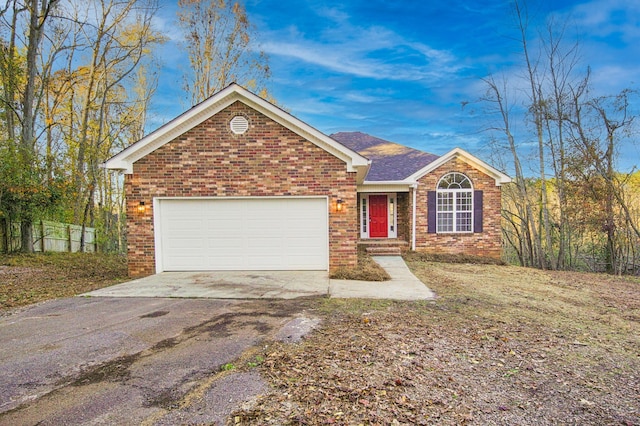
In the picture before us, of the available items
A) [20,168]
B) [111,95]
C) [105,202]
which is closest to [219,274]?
[20,168]

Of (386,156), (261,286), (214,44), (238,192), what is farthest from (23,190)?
(386,156)

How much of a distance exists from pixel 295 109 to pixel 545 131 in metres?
12.2

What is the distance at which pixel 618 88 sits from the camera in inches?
481

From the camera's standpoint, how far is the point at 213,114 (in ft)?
29.7

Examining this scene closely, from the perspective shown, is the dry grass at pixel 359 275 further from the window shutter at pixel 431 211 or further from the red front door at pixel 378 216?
the red front door at pixel 378 216

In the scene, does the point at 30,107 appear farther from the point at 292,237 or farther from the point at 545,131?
the point at 545,131

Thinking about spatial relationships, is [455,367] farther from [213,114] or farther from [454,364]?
[213,114]

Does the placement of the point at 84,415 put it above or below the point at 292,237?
below

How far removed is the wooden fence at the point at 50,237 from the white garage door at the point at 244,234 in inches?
298

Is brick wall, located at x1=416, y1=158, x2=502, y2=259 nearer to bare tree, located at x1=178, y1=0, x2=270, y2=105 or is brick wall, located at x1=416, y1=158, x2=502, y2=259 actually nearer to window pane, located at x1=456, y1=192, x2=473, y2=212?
window pane, located at x1=456, y1=192, x2=473, y2=212

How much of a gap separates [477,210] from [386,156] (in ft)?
16.2

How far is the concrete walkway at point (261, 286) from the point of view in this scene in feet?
22.6

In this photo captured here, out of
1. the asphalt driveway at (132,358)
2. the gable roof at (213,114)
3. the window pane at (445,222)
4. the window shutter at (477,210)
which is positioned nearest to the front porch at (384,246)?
the window pane at (445,222)

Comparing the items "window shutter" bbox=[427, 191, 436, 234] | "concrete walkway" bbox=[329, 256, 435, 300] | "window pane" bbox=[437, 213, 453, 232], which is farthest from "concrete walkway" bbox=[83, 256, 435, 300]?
"window pane" bbox=[437, 213, 453, 232]
